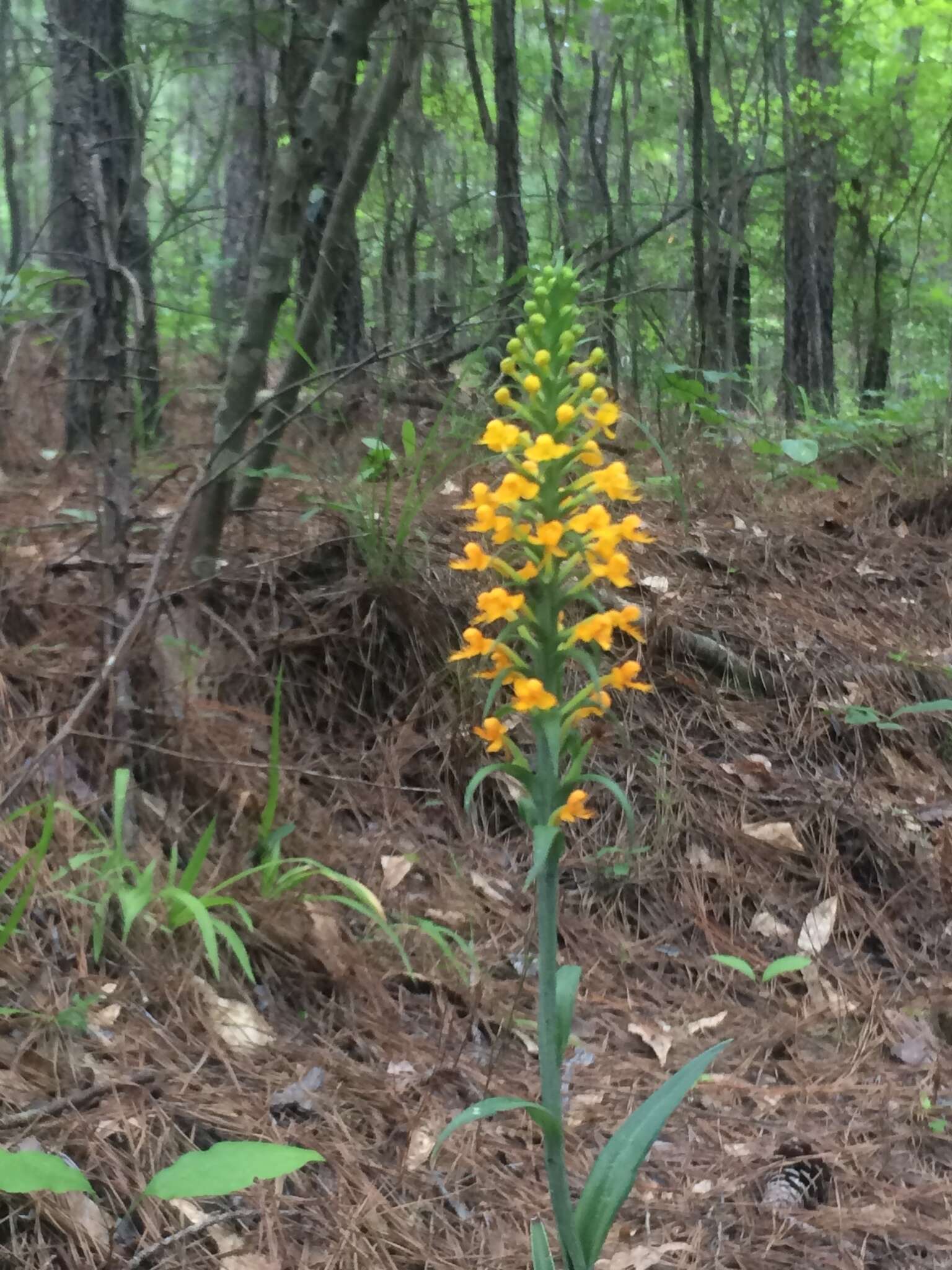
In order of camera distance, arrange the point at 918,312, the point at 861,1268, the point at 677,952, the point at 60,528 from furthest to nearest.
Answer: the point at 918,312
the point at 60,528
the point at 677,952
the point at 861,1268

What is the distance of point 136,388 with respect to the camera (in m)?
3.56

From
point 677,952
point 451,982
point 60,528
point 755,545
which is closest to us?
point 451,982

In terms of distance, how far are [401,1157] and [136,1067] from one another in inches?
19.7

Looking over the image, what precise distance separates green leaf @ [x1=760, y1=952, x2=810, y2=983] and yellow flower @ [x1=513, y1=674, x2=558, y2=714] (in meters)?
1.48

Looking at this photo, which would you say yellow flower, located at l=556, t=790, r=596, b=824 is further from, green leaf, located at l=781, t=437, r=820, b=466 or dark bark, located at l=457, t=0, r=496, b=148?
dark bark, located at l=457, t=0, r=496, b=148

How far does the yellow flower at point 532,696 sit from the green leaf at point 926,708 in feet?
6.68

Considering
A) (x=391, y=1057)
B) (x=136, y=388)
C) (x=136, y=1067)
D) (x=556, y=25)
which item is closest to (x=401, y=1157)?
(x=391, y=1057)

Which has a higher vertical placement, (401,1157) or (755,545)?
(755,545)

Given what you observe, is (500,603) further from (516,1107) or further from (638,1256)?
(638,1256)

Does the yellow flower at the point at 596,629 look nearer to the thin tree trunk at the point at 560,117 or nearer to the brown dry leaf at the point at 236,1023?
the brown dry leaf at the point at 236,1023

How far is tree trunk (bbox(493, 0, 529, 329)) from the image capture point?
188 inches

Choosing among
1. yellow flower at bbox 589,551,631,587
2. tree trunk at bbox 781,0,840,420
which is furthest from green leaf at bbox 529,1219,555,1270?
tree trunk at bbox 781,0,840,420

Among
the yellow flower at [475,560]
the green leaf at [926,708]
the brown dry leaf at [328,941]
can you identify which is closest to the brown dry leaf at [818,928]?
the green leaf at [926,708]

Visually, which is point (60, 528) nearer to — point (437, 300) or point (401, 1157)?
point (401, 1157)
